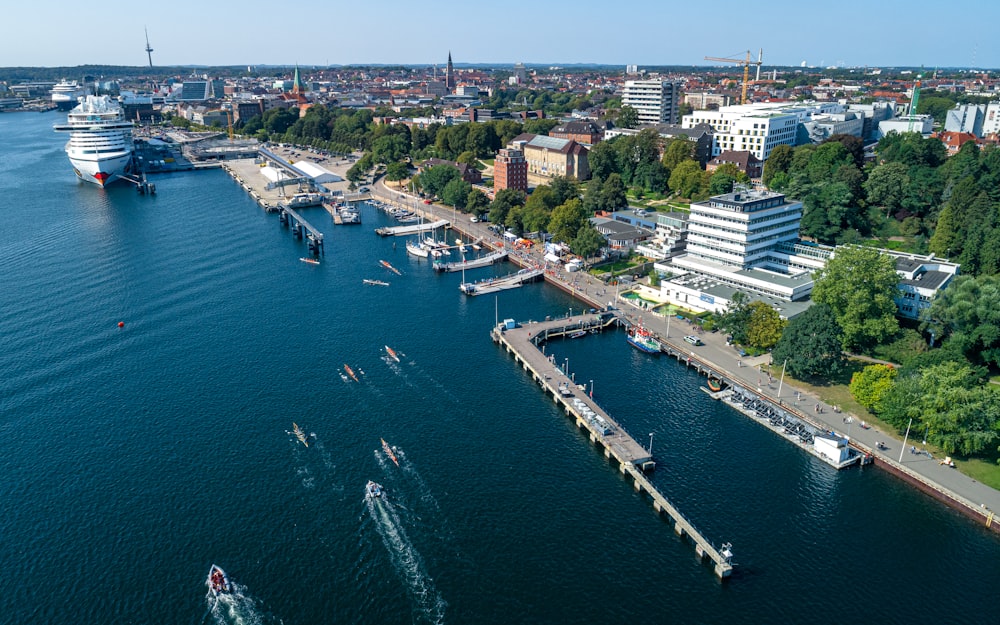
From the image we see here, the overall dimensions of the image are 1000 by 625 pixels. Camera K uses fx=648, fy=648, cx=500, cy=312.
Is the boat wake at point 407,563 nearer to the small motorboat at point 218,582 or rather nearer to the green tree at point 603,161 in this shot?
the small motorboat at point 218,582

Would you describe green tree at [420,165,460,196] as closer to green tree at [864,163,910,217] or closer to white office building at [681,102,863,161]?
white office building at [681,102,863,161]

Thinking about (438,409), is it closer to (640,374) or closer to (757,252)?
(640,374)

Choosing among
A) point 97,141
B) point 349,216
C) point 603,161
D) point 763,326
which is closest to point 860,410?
point 763,326

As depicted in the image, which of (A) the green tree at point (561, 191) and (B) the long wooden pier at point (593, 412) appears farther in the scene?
(A) the green tree at point (561, 191)

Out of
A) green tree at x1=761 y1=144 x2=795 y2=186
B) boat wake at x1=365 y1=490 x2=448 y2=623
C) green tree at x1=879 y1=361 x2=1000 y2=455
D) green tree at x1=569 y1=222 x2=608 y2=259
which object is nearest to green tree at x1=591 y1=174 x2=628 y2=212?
green tree at x1=569 y1=222 x2=608 y2=259

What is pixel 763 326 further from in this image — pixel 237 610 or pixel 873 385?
pixel 237 610

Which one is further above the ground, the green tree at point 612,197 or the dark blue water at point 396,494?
the green tree at point 612,197

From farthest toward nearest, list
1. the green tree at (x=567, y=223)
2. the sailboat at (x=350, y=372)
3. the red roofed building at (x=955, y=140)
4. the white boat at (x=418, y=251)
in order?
1. the red roofed building at (x=955, y=140)
2. the white boat at (x=418, y=251)
3. the green tree at (x=567, y=223)
4. the sailboat at (x=350, y=372)

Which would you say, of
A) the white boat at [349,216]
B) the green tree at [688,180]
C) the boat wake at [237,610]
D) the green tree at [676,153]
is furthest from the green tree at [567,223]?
the boat wake at [237,610]
